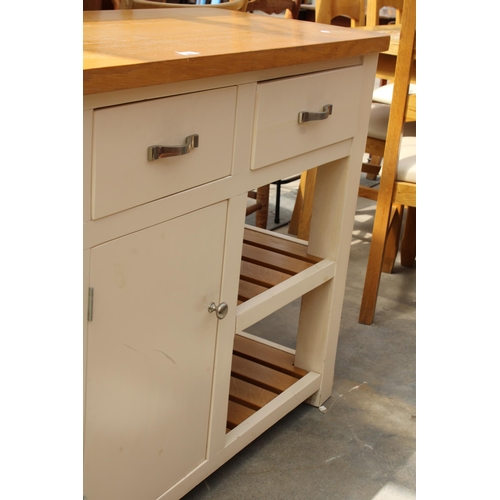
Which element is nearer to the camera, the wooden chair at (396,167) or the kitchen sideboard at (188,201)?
the kitchen sideboard at (188,201)

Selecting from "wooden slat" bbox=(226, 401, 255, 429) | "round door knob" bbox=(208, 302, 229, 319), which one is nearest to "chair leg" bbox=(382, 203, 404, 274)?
"wooden slat" bbox=(226, 401, 255, 429)

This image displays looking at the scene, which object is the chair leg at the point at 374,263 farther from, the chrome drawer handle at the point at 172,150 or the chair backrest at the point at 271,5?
the chrome drawer handle at the point at 172,150

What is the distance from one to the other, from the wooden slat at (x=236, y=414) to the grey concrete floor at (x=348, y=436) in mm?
104

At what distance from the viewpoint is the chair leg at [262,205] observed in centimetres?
262

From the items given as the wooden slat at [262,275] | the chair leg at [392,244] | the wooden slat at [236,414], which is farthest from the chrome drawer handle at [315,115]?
the chair leg at [392,244]

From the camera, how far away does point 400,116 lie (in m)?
2.01

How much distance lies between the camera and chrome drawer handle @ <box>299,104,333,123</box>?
1.23 m

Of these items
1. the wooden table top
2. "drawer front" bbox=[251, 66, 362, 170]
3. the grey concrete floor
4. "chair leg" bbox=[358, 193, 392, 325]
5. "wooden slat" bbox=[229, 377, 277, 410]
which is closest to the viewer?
the wooden table top

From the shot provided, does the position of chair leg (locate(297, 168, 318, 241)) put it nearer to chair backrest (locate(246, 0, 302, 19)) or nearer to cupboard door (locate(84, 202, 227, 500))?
chair backrest (locate(246, 0, 302, 19))

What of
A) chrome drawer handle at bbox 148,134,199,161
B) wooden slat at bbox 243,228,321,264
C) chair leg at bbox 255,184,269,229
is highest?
chrome drawer handle at bbox 148,134,199,161

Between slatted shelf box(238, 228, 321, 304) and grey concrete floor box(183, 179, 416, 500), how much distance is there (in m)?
0.38
